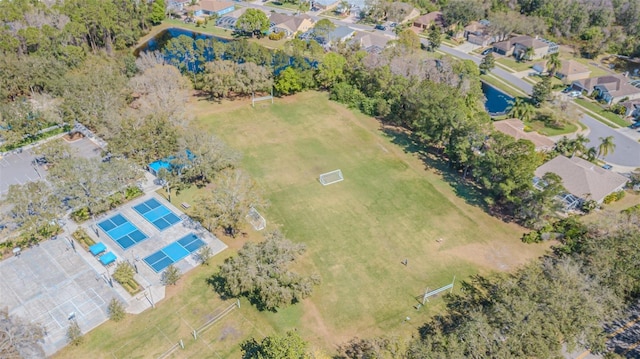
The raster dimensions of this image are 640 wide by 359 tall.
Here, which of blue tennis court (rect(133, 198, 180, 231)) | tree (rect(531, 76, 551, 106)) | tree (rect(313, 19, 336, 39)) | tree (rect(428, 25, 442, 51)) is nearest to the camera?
blue tennis court (rect(133, 198, 180, 231))

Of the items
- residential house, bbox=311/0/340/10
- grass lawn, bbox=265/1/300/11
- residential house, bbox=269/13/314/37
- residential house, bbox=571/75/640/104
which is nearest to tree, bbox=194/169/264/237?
residential house, bbox=269/13/314/37

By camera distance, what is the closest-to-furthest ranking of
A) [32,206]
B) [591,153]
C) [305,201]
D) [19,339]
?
1. [19,339]
2. [32,206]
3. [305,201]
4. [591,153]

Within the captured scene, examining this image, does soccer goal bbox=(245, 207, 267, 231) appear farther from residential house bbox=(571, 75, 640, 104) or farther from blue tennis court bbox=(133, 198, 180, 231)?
residential house bbox=(571, 75, 640, 104)

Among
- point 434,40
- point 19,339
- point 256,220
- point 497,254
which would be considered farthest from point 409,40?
point 19,339

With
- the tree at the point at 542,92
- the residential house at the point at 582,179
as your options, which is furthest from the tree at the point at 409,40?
the residential house at the point at 582,179

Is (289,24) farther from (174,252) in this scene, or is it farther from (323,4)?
(174,252)

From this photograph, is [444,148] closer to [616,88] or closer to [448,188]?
[448,188]

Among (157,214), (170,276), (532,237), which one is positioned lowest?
(157,214)
